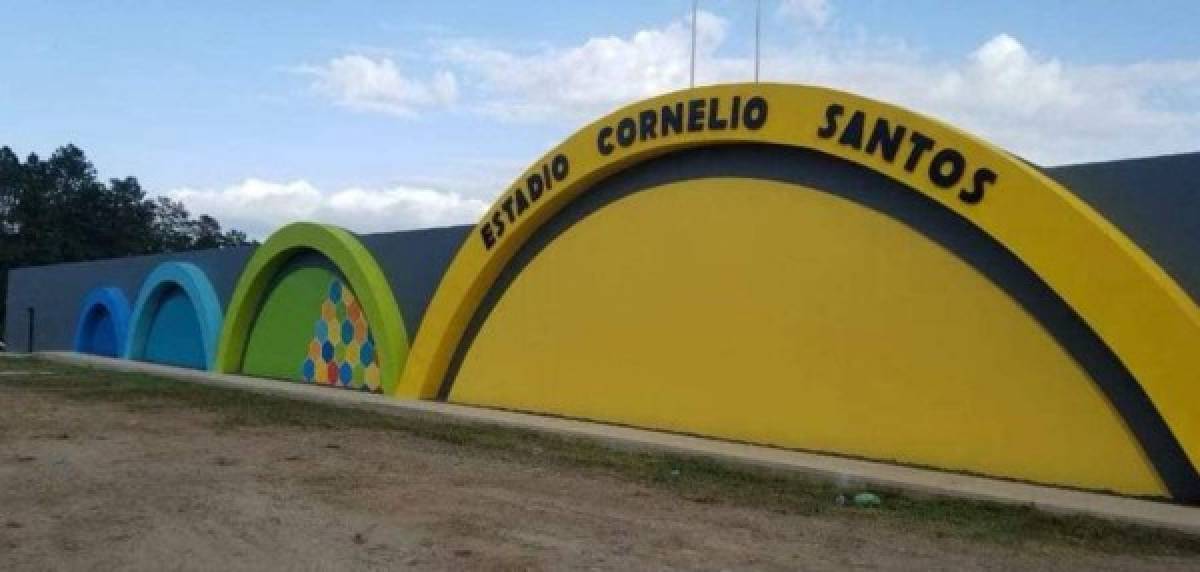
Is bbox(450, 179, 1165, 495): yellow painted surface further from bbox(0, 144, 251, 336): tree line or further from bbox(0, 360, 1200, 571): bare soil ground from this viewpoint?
bbox(0, 144, 251, 336): tree line

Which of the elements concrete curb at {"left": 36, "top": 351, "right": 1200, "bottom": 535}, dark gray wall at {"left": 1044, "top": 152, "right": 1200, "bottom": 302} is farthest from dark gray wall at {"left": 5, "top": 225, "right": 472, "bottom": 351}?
dark gray wall at {"left": 1044, "top": 152, "right": 1200, "bottom": 302}

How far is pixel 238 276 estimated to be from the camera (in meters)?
25.2

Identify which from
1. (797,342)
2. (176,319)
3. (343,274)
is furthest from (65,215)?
(797,342)

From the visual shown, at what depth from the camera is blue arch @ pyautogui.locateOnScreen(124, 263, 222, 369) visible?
2600 centimetres

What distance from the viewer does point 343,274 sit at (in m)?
21.2

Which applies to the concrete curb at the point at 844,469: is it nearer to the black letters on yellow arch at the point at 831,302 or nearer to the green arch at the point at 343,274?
the black letters on yellow arch at the point at 831,302

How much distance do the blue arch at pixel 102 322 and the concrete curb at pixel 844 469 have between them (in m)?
14.5

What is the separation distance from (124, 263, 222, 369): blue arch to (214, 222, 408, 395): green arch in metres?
1.24

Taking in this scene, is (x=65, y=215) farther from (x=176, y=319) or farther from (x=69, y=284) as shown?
(x=176, y=319)

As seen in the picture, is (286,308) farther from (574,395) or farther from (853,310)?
(853,310)

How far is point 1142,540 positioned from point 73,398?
16878 millimetres

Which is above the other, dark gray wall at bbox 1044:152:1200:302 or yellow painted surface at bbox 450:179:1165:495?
dark gray wall at bbox 1044:152:1200:302

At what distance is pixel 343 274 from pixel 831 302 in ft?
37.3

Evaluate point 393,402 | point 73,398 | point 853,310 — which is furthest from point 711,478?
point 73,398
